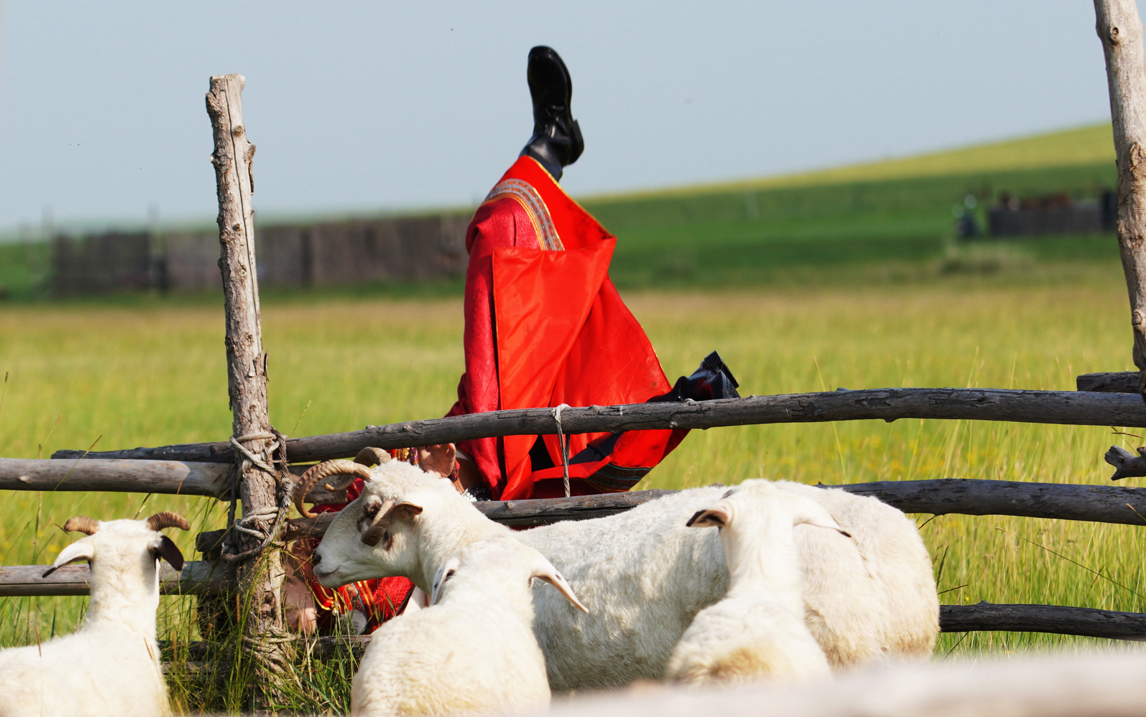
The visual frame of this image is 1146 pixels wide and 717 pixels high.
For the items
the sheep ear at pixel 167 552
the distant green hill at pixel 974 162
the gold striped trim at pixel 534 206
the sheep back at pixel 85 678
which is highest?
the distant green hill at pixel 974 162

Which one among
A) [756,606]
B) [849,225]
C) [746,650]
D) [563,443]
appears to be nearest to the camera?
[746,650]

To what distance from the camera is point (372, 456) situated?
12.9ft

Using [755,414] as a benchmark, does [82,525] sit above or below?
below

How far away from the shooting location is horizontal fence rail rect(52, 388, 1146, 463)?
3.87 meters

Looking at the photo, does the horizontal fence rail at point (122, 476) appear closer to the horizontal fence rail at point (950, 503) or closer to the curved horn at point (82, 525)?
the horizontal fence rail at point (950, 503)

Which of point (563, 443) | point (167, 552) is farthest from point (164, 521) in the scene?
point (563, 443)

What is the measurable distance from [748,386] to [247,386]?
7590 mm

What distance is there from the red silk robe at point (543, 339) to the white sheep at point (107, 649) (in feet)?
5.20

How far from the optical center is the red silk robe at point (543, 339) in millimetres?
4727

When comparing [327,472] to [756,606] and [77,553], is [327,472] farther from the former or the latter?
[756,606]

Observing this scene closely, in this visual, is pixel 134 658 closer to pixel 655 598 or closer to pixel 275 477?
pixel 275 477

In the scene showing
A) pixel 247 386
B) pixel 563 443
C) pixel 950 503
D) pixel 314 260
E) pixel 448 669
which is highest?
pixel 314 260

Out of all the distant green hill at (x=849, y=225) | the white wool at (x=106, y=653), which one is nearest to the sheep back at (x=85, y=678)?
the white wool at (x=106, y=653)

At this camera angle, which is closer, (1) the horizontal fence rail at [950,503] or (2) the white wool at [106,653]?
(2) the white wool at [106,653]
